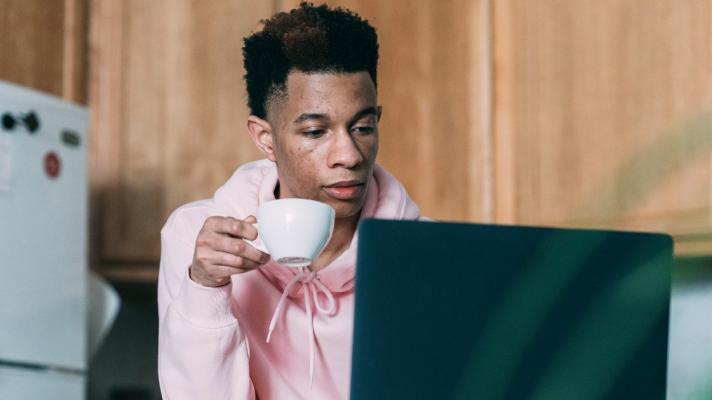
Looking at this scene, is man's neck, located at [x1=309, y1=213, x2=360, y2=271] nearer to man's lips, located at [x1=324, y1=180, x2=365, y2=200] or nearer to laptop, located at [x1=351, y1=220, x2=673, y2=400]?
man's lips, located at [x1=324, y1=180, x2=365, y2=200]

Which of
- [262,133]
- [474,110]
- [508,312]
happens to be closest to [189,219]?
[262,133]

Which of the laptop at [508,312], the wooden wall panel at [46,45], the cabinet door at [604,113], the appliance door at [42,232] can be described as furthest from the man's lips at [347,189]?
the wooden wall panel at [46,45]

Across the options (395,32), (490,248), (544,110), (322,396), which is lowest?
(322,396)

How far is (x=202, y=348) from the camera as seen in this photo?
1.06 m

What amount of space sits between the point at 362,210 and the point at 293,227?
342 mm

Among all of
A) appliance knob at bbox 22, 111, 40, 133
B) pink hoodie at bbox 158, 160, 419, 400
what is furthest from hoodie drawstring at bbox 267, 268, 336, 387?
appliance knob at bbox 22, 111, 40, 133

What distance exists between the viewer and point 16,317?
2031 millimetres

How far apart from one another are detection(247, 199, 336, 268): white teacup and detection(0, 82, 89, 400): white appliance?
126 cm

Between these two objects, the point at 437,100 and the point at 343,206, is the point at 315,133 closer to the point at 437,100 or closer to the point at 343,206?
the point at 343,206

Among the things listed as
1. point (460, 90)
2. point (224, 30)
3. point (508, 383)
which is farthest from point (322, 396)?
point (224, 30)

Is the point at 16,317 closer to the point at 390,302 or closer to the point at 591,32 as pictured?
the point at 591,32

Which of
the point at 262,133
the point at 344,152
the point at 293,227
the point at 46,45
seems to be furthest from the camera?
the point at 46,45

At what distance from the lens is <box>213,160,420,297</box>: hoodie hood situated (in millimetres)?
1181

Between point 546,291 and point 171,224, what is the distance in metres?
0.57
